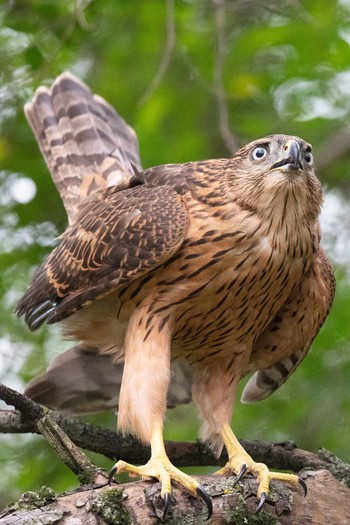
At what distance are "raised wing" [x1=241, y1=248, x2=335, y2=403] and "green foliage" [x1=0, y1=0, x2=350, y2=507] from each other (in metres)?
0.72

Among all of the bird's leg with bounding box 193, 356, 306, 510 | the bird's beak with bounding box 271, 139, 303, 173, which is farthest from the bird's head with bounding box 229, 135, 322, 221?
the bird's leg with bounding box 193, 356, 306, 510

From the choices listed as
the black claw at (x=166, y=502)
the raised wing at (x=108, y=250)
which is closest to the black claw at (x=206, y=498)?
the black claw at (x=166, y=502)

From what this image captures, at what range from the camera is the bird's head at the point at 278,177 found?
4594mm

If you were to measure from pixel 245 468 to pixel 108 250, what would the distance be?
130 cm

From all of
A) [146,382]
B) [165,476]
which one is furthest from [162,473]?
[146,382]

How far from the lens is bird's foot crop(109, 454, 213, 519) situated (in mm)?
3971

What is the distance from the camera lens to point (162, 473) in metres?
4.21

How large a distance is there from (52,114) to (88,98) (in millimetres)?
271

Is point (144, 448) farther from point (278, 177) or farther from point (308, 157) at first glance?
point (308, 157)

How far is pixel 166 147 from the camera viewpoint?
22.3ft

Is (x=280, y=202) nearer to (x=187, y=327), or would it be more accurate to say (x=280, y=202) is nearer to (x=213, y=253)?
(x=213, y=253)

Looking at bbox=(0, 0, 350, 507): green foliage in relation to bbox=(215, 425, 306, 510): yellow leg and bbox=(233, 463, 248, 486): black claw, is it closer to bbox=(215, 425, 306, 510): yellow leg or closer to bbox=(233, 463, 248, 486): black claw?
bbox=(215, 425, 306, 510): yellow leg

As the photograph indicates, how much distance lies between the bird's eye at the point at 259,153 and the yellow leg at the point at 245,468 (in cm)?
143

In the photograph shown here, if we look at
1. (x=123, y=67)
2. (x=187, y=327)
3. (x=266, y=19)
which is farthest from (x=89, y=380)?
(x=266, y=19)
